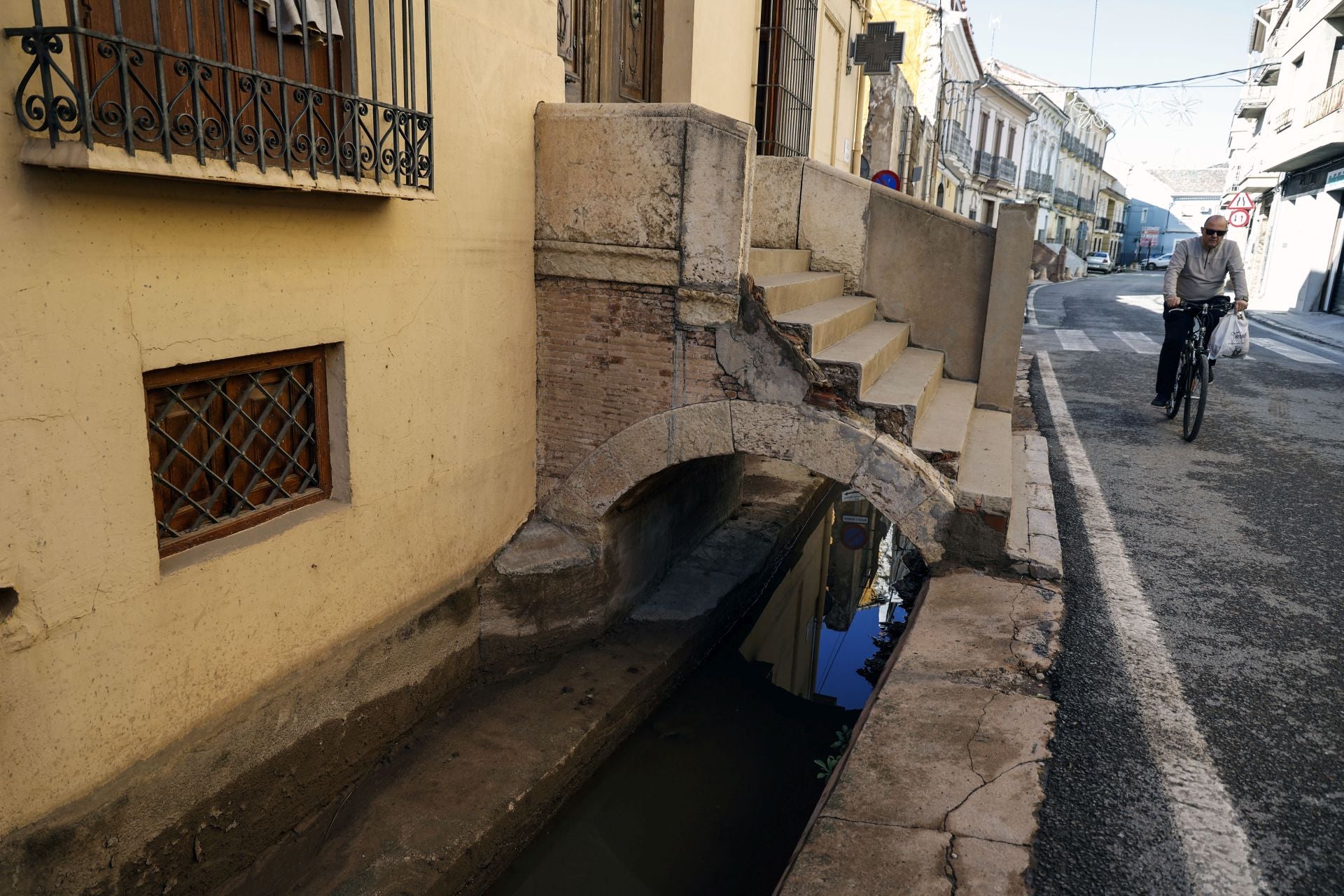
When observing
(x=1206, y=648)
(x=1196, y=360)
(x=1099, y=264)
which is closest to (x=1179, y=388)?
(x=1196, y=360)

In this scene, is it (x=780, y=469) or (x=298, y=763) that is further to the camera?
(x=780, y=469)

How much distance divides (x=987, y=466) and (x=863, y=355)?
2.91 feet

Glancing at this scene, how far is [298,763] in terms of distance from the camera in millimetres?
4086

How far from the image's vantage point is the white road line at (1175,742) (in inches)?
101

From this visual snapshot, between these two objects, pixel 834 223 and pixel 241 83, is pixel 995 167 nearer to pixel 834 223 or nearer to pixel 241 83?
pixel 834 223

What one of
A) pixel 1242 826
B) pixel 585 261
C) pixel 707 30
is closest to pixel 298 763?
pixel 585 261

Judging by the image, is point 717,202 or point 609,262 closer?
point 717,202

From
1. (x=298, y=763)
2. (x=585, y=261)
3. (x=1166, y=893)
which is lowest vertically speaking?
(x=298, y=763)

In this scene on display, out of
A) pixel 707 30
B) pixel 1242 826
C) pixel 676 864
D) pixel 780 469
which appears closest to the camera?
pixel 1242 826

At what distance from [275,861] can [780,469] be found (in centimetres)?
666

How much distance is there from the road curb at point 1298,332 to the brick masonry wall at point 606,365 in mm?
10272

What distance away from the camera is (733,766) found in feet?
17.7

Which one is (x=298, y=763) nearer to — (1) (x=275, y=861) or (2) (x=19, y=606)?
(1) (x=275, y=861)

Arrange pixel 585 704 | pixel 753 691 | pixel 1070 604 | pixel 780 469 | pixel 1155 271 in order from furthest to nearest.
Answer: pixel 1155 271 → pixel 780 469 → pixel 753 691 → pixel 585 704 → pixel 1070 604
